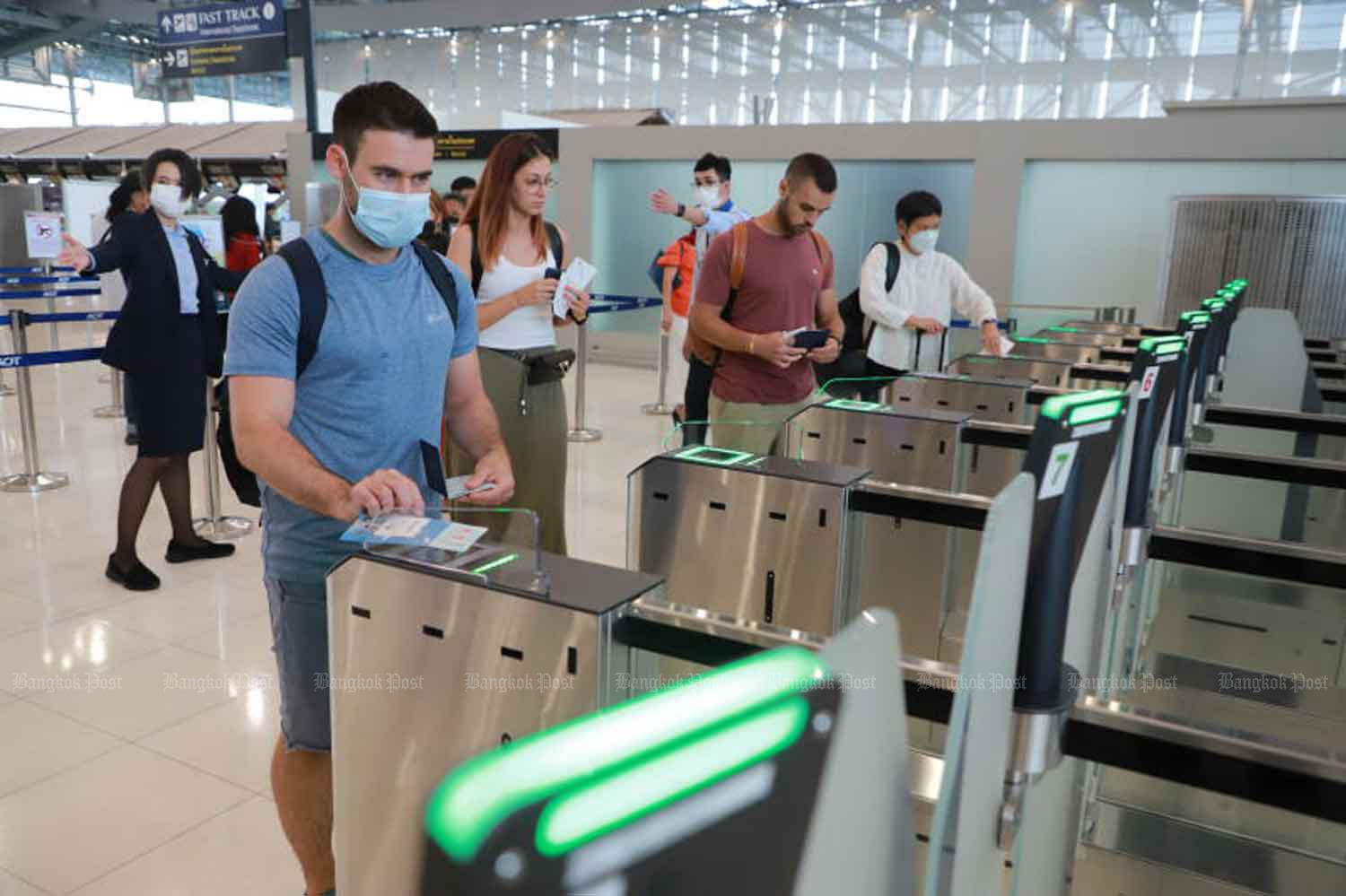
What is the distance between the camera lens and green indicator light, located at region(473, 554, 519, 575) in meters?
1.45

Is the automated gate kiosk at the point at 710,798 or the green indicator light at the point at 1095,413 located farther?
the green indicator light at the point at 1095,413

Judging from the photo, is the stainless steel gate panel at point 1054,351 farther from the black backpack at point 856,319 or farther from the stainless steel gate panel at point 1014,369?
the black backpack at point 856,319

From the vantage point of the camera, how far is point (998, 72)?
539 inches

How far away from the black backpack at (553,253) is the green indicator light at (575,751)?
2.44 metres

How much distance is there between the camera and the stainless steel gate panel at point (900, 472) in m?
2.67

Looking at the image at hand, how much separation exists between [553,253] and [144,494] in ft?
6.74

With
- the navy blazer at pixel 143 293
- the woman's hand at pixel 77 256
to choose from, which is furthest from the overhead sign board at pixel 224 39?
the navy blazer at pixel 143 293

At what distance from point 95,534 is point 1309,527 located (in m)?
4.87

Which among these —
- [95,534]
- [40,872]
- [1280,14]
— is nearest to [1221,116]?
[1280,14]

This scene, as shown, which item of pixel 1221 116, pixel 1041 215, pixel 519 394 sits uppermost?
pixel 1221 116

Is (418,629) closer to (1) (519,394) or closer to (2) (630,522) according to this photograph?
(2) (630,522)

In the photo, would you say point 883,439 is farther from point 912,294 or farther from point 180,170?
point 180,170

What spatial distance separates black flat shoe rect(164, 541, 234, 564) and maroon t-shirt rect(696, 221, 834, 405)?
8.11 feet

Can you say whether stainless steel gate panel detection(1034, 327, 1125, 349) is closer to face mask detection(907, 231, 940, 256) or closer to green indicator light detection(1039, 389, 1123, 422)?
face mask detection(907, 231, 940, 256)
